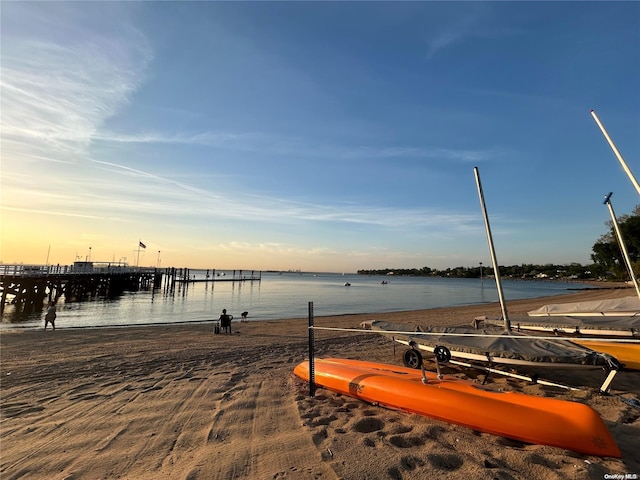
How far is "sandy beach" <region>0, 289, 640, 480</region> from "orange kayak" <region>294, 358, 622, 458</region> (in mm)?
114

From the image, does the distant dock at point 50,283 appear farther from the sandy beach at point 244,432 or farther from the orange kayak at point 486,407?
the orange kayak at point 486,407

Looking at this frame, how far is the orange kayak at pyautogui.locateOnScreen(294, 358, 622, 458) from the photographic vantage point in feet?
11.0

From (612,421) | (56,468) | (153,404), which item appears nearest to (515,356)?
(612,421)

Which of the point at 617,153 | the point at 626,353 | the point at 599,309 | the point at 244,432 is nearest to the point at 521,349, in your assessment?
the point at 626,353

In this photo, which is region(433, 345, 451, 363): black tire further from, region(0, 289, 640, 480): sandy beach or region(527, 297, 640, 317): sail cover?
region(527, 297, 640, 317): sail cover

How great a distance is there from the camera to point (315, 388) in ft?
18.4

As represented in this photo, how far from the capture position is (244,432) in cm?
397

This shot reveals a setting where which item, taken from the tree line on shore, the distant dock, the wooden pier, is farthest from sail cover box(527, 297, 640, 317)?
the wooden pier

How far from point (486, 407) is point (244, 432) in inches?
116

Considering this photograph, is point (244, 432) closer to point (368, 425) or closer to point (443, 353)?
point (368, 425)

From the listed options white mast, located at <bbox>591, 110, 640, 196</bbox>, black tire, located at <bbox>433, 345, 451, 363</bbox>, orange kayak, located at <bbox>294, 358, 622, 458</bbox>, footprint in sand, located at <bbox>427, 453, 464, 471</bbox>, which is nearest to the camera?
footprint in sand, located at <bbox>427, 453, 464, 471</bbox>

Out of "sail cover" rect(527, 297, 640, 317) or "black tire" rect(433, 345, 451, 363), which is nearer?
"black tire" rect(433, 345, 451, 363)

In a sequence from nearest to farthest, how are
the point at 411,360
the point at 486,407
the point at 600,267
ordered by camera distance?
1. the point at 486,407
2. the point at 411,360
3. the point at 600,267

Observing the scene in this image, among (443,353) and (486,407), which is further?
(443,353)
